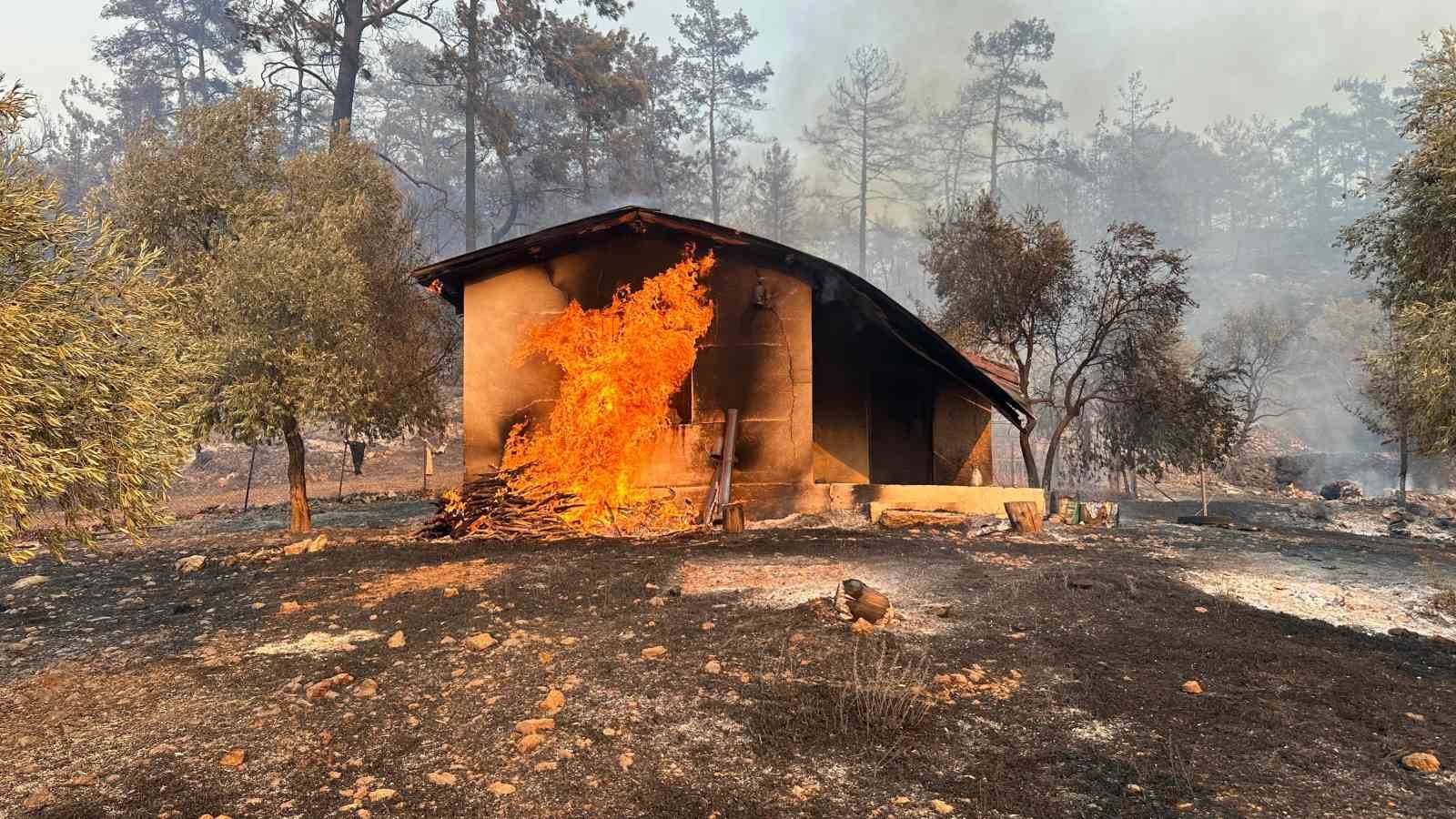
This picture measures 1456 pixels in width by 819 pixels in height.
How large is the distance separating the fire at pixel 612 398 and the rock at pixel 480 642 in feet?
21.4

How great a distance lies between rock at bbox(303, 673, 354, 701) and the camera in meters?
6.15

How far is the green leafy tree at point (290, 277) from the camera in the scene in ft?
46.8

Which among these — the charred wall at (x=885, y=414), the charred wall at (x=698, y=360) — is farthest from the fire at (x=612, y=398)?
the charred wall at (x=885, y=414)

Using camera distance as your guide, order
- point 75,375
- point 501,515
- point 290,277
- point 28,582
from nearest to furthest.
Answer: point 75,375, point 28,582, point 501,515, point 290,277

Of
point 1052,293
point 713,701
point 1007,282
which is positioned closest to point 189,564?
point 713,701

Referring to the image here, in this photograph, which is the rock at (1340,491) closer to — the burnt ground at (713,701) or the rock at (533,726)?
the burnt ground at (713,701)

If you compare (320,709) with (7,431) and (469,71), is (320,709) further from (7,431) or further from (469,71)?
(469,71)

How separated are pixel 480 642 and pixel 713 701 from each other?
8.87 ft

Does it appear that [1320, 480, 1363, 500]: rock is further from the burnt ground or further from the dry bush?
the dry bush

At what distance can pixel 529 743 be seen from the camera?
17.4 feet

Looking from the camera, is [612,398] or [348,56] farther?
[348,56]

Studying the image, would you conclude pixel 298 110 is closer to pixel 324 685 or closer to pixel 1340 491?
pixel 324 685

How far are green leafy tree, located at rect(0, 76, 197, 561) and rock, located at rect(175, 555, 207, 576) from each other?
445 centimetres

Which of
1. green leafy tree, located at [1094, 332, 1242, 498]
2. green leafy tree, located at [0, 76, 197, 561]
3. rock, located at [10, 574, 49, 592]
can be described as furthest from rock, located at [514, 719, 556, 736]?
green leafy tree, located at [1094, 332, 1242, 498]
